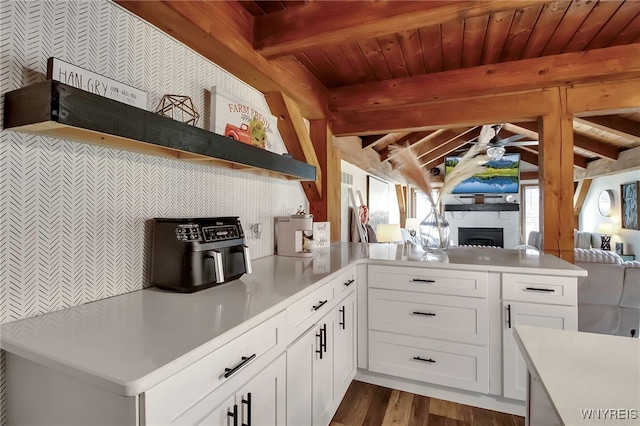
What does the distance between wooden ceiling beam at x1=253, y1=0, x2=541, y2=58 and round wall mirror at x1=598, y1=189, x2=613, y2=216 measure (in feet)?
23.1

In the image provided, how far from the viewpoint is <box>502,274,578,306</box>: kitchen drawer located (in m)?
1.75

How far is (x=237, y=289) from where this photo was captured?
1.31 meters

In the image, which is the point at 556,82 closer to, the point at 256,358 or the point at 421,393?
the point at 421,393

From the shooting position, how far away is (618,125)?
3.89 metres

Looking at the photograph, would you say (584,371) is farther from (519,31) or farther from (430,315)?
(519,31)

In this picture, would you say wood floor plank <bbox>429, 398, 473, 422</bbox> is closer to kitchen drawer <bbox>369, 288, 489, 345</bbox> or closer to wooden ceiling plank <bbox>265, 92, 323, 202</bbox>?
kitchen drawer <bbox>369, 288, 489, 345</bbox>

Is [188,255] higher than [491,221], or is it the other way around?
[491,221]

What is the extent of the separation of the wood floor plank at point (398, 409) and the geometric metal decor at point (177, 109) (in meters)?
1.95

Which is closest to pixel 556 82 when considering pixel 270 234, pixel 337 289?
pixel 337 289

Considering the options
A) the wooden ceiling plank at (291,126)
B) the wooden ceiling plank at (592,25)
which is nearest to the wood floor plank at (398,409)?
the wooden ceiling plank at (291,126)

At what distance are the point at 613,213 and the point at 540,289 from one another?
650cm

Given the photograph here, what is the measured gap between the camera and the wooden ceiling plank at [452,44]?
6.10 feet

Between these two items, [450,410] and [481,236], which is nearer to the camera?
[450,410]

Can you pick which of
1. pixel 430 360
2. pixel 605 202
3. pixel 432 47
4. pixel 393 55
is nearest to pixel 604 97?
pixel 432 47
